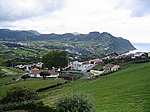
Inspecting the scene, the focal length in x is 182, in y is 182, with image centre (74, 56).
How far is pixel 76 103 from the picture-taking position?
16922 millimetres

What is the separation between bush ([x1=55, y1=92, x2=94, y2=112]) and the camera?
1683 cm

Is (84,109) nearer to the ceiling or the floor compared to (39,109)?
nearer to the ceiling

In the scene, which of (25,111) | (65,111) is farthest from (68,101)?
(25,111)

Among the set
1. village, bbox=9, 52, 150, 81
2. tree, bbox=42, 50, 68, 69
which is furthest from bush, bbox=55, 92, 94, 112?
tree, bbox=42, 50, 68, 69

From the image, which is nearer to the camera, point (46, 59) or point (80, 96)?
point (80, 96)

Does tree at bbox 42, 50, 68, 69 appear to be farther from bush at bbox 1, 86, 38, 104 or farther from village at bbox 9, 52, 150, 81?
bush at bbox 1, 86, 38, 104

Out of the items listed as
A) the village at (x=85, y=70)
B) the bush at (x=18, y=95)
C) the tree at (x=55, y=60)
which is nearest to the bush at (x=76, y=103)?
the bush at (x=18, y=95)

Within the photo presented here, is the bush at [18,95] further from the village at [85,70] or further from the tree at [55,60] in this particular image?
the tree at [55,60]

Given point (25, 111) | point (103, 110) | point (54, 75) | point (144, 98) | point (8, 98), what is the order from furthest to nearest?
point (54, 75) < point (8, 98) < point (25, 111) < point (144, 98) < point (103, 110)

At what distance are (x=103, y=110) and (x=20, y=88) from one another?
17.7 m

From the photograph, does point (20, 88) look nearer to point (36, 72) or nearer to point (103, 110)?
point (103, 110)

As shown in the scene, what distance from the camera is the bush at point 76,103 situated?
16.8 meters

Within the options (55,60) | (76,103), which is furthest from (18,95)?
(55,60)

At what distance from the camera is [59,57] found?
85.2m
